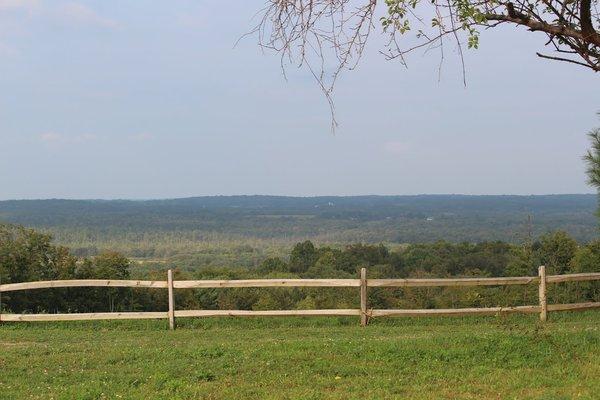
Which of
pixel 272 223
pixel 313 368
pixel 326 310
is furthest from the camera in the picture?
pixel 272 223

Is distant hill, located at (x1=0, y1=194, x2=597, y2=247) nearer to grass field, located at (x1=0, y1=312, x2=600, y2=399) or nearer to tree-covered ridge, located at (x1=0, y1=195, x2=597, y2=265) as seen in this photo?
tree-covered ridge, located at (x1=0, y1=195, x2=597, y2=265)

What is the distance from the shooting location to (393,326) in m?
13.6

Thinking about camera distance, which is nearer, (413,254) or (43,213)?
(413,254)

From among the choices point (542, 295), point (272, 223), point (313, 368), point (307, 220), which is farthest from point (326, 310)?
point (307, 220)

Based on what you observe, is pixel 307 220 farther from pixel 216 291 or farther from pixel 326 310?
pixel 326 310

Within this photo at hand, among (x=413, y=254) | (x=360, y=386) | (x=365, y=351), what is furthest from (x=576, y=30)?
(x=413, y=254)

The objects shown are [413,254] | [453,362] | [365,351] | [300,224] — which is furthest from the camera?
[300,224]

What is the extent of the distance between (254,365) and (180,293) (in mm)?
14748

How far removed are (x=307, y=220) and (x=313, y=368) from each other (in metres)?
124

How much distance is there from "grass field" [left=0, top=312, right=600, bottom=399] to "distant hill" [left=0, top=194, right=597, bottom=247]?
67.8m

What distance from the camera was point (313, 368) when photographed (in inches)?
341

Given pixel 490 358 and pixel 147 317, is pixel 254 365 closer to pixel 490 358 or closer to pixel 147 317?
pixel 490 358

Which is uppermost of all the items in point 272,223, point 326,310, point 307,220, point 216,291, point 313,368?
point 313,368

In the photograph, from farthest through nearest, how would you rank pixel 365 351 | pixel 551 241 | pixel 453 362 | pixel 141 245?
pixel 141 245 < pixel 551 241 < pixel 365 351 < pixel 453 362
